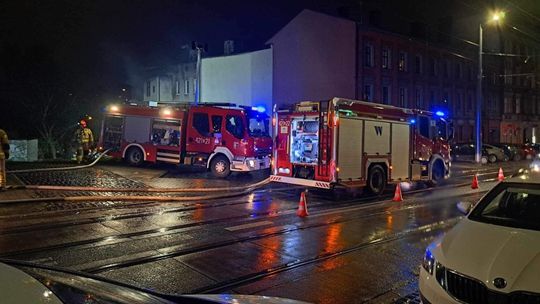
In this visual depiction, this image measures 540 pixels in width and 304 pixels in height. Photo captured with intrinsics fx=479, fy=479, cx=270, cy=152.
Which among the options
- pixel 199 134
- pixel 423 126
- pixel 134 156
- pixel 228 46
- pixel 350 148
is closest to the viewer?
pixel 350 148

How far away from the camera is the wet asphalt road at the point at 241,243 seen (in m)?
5.96

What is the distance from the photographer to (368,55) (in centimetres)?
3847

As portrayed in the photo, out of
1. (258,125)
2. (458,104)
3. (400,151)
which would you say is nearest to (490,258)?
(400,151)

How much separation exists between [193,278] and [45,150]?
92.5 ft

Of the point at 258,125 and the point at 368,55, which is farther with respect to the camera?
the point at 368,55

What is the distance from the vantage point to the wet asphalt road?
596 centimetres

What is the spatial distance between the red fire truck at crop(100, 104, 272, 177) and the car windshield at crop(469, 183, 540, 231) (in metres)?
13.3

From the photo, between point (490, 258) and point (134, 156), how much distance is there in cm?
1914

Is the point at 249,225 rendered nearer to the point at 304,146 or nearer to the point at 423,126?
the point at 304,146

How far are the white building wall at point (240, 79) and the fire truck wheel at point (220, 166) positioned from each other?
18.3 m

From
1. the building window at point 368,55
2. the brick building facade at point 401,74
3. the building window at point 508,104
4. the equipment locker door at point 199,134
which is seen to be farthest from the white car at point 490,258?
the building window at point 508,104

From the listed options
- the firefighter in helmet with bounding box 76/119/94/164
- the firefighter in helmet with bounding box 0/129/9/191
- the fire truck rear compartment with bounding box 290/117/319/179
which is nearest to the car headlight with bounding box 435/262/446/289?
the fire truck rear compartment with bounding box 290/117/319/179

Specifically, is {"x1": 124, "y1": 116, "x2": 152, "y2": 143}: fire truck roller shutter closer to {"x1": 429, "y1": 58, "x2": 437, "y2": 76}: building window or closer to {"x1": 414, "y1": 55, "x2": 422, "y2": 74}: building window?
{"x1": 414, "y1": 55, "x2": 422, "y2": 74}: building window

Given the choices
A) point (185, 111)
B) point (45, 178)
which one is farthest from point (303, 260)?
point (185, 111)
